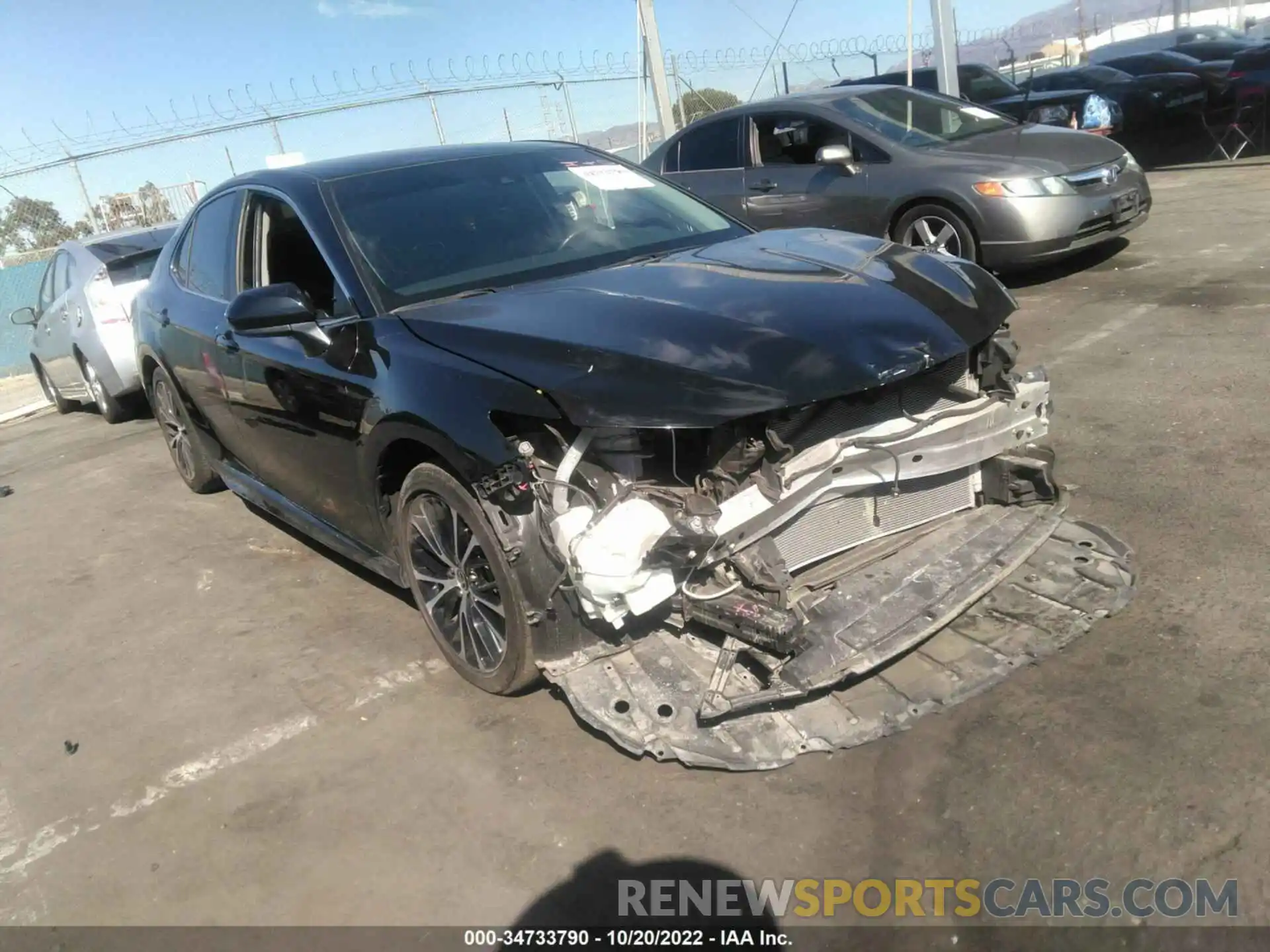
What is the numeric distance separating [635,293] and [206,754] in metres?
2.13

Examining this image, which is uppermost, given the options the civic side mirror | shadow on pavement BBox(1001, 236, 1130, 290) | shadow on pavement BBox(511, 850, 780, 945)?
the civic side mirror

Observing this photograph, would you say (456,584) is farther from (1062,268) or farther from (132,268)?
(1062,268)

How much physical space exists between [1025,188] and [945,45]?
211 inches

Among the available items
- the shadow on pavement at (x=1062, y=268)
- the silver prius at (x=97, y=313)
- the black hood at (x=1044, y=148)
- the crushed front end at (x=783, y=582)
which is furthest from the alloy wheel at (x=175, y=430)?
the shadow on pavement at (x=1062, y=268)

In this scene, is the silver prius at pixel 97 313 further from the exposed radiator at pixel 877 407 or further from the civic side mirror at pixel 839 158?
the exposed radiator at pixel 877 407

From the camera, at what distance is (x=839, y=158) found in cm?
764

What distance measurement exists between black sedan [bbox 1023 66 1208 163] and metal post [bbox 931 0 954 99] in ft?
9.16

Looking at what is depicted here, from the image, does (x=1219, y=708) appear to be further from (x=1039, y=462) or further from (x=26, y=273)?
(x=26, y=273)

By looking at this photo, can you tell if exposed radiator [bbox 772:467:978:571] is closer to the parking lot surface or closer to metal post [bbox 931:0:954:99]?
the parking lot surface

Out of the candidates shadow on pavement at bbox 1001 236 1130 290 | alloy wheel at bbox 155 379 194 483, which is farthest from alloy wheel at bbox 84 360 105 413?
shadow on pavement at bbox 1001 236 1130 290

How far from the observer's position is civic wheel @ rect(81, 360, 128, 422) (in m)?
8.72

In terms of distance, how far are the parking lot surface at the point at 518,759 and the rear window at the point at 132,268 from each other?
13.0 feet

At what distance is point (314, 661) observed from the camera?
3.84 meters

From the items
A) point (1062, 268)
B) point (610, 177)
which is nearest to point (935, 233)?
point (1062, 268)
